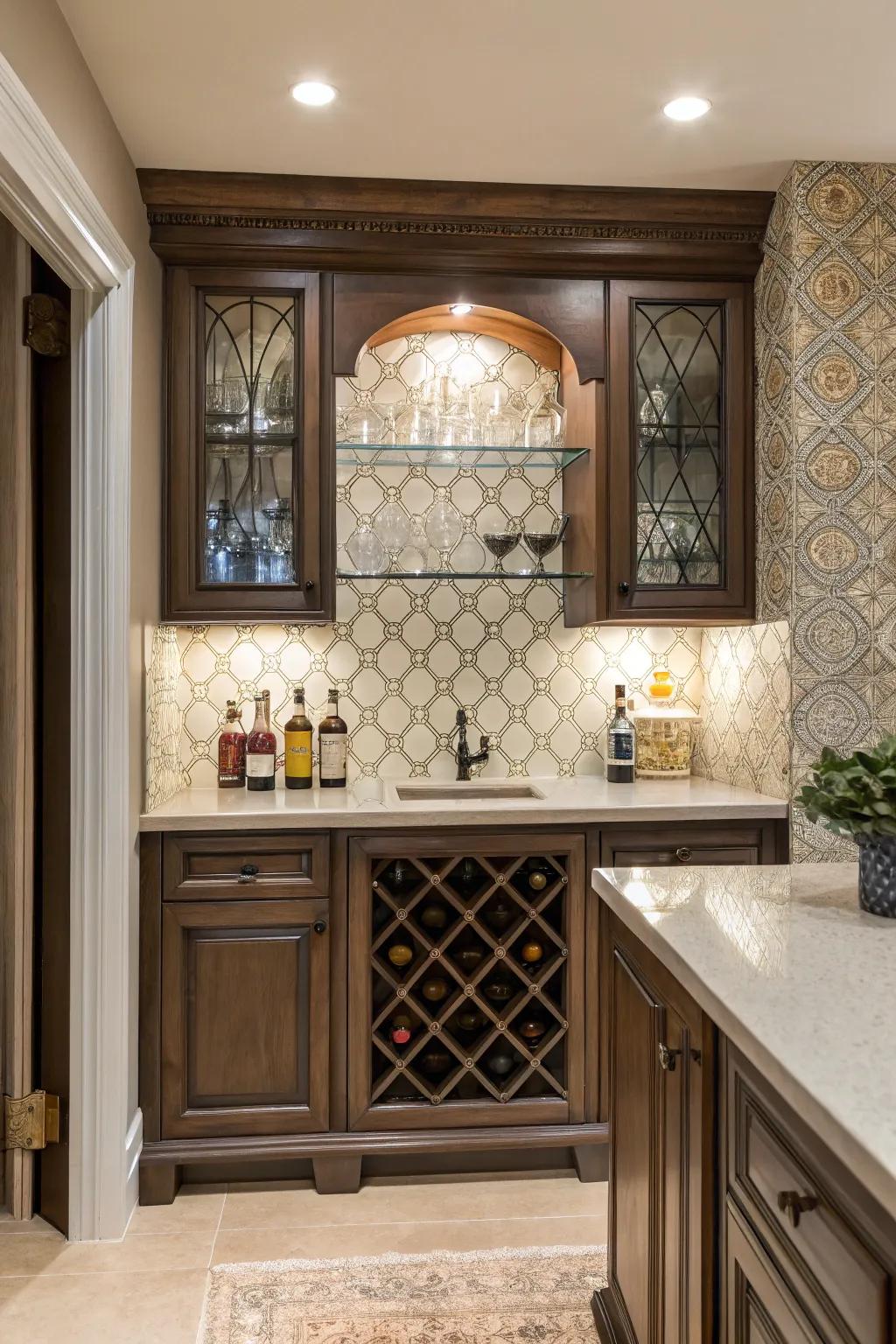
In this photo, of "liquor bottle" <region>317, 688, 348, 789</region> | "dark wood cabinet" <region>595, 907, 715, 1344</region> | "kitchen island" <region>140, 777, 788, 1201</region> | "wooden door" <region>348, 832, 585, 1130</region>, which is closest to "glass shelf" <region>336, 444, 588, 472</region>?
"liquor bottle" <region>317, 688, 348, 789</region>

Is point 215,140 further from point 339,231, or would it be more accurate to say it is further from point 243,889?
point 243,889

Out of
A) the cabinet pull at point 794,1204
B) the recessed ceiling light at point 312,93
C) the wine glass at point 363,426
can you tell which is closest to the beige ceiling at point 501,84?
the recessed ceiling light at point 312,93

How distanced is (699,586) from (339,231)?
1430mm

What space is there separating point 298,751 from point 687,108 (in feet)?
6.54

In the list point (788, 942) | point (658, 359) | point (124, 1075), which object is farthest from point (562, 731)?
point (788, 942)

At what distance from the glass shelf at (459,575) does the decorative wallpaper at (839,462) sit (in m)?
0.65

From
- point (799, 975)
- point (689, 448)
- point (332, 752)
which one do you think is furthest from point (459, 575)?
point (799, 975)

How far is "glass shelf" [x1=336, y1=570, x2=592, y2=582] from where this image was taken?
3031 millimetres

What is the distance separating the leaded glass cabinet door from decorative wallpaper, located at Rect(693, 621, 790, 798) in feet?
0.53

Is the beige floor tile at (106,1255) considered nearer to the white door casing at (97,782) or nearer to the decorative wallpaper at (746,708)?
the white door casing at (97,782)

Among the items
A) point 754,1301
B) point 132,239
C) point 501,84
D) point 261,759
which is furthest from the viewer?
point 261,759

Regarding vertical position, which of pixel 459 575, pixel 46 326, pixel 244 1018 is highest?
pixel 46 326

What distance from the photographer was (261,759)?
10.0ft

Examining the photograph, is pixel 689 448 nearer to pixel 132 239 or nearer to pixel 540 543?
pixel 540 543
